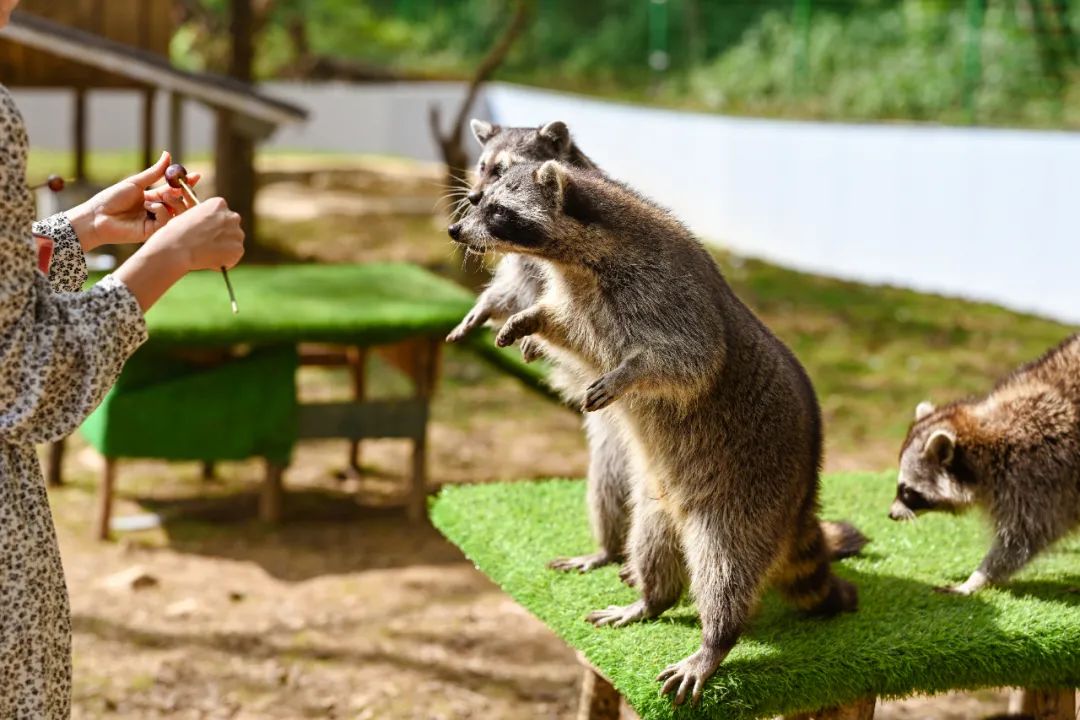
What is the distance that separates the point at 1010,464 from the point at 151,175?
2462 millimetres

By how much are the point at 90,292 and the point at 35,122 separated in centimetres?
1720

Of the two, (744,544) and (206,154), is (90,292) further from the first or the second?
(206,154)

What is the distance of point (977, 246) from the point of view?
10.6m

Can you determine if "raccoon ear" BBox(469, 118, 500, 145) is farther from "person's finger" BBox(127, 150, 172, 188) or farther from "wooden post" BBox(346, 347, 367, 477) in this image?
"wooden post" BBox(346, 347, 367, 477)

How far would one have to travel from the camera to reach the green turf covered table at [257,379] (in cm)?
611

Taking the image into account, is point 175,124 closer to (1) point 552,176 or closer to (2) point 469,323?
(2) point 469,323

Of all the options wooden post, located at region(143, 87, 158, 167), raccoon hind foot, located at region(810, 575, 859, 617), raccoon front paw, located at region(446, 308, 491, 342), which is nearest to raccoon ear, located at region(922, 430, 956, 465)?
raccoon hind foot, located at region(810, 575, 859, 617)

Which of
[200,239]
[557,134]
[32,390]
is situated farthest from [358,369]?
[32,390]

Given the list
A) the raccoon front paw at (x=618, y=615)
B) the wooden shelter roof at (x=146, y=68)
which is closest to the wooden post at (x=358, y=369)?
the wooden shelter roof at (x=146, y=68)

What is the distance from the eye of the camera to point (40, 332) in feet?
7.64

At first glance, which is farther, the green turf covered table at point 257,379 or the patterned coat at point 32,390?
the green turf covered table at point 257,379

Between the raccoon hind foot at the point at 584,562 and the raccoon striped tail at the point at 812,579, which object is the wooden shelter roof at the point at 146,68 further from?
the raccoon striped tail at the point at 812,579

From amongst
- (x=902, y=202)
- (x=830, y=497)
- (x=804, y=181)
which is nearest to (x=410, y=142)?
(x=804, y=181)

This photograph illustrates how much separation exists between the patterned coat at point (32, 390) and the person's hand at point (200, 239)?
4.4 inches
